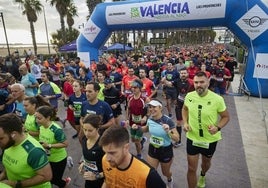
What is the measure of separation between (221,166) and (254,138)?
6.68 feet

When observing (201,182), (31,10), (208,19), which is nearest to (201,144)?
(201,182)

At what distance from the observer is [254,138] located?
21.2 ft

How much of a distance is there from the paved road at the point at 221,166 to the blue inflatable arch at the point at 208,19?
363 centimetres

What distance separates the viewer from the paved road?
14.6 ft

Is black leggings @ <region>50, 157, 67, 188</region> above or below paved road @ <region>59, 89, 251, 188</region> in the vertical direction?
above

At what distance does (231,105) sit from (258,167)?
210 inches

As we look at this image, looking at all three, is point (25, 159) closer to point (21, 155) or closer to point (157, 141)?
point (21, 155)

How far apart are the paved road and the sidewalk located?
0.13 m

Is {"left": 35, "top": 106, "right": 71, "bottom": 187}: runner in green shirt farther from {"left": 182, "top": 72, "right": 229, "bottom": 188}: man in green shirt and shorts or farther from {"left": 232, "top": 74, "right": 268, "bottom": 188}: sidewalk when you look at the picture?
{"left": 232, "top": 74, "right": 268, "bottom": 188}: sidewalk

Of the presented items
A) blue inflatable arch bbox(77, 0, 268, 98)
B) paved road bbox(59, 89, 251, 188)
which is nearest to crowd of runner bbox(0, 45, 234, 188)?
paved road bbox(59, 89, 251, 188)

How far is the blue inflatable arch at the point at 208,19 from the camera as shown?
9859 millimetres

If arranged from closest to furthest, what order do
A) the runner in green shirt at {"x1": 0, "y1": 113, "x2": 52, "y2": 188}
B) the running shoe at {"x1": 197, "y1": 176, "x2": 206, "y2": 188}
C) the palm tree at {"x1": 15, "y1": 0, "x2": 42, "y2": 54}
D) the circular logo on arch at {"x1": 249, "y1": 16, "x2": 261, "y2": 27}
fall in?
the runner in green shirt at {"x1": 0, "y1": 113, "x2": 52, "y2": 188} < the running shoe at {"x1": 197, "y1": 176, "x2": 206, "y2": 188} < the circular logo on arch at {"x1": 249, "y1": 16, "x2": 261, "y2": 27} < the palm tree at {"x1": 15, "y1": 0, "x2": 42, "y2": 54}

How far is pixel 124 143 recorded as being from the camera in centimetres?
203

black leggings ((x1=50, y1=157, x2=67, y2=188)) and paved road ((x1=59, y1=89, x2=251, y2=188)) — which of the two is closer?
black leggings ((x1=50, y1=157, x2=67, y2=188))
